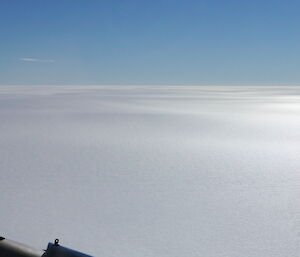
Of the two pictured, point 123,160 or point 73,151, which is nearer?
point 123,160

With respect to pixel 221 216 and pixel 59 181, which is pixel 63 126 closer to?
pixel 59 181

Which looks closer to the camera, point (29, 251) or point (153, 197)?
point (29, 251)

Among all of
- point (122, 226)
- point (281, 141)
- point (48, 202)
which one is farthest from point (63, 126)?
point (122, 226)

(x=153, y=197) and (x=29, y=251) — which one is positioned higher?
(x=153, y=197)

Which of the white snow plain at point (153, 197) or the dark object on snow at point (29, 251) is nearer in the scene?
the dark object on snow at point (29, 251)

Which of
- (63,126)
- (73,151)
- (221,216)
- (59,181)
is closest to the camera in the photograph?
(221,216)

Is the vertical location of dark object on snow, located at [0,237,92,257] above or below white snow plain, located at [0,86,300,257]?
below

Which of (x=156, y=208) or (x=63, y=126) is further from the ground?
(x=63, y=126)

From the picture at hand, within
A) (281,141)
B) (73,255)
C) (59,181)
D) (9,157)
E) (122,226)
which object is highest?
(281,141)

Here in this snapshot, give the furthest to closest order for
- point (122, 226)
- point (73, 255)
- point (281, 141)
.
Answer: point (281, 141), point (122, 226), point (73, 255)

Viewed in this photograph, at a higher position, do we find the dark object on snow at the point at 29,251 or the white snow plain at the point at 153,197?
the white snow plain at the point at 153,197

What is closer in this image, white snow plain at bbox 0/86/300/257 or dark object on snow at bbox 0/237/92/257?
dark object on snow at bbox 0/237/92/257
